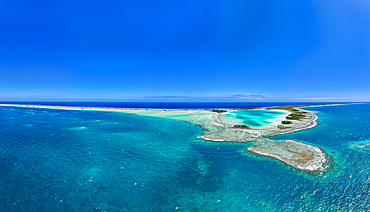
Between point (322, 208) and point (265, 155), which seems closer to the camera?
point (322, 208)

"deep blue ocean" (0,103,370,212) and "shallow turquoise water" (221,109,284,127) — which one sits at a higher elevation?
"shallow turquoise water" (221,109,284,127)

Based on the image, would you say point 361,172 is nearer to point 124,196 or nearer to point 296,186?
point 296,186

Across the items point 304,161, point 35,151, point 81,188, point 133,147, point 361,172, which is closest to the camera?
point 81,188

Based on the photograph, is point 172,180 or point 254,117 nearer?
point 172,180

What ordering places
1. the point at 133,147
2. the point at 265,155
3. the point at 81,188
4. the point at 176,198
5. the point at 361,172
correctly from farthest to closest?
the point at 133,147 < the point at 265,155 < the point at 361,172 < the point at 81,188 < the point at 176,198

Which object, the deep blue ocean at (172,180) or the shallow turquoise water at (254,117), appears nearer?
the deep blue ocean at (172,180)

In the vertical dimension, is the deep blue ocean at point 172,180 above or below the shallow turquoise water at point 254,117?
below

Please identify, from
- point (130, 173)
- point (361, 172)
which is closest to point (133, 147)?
point (130, 173)

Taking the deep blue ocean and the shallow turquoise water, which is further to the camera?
the shallow turquoise water

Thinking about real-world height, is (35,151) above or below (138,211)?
above

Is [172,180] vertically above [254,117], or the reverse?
[254,117]
